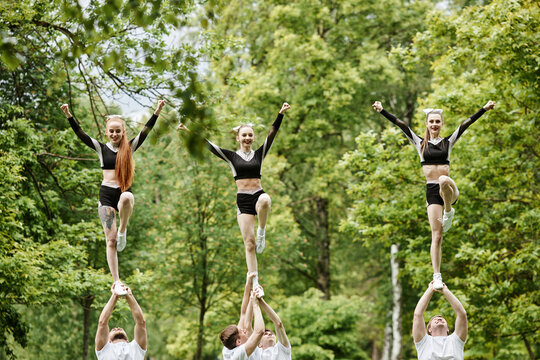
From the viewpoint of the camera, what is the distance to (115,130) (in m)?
7.21

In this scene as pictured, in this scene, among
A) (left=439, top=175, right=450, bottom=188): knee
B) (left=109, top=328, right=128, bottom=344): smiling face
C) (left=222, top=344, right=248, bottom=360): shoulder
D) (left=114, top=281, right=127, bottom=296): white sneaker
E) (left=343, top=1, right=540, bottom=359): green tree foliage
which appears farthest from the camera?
(left=343, top=1, right=540, bottom=359): green tree foliage

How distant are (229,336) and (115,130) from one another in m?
2.51

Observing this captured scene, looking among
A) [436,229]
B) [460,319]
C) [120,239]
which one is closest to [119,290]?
[120,239]

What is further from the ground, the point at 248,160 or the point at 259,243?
the point at 248,160

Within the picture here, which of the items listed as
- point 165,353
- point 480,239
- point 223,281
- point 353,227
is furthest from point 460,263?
point 165,353

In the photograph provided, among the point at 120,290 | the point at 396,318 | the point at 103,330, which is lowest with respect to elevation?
the point at 396,318

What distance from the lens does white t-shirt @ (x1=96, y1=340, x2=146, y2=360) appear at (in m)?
6.45

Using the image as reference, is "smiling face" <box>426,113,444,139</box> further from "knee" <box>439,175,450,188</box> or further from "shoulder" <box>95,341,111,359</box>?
"shoulder" <box>95,341,111,359</box>

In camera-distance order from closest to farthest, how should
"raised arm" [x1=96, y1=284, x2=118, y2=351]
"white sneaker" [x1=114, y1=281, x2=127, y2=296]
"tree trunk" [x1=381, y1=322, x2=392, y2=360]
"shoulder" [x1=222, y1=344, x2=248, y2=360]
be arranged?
"raised arm" [x1=96, y1=284, x2=118, y2=351] → "shoulder" [x1=222, y1=344, x2=248, y2=360] → "white sneaker" [x1=114, y1=281, x2=127, y2=296] → "tree trunk" [x1=381, y1=322, x2=392, y2=360]

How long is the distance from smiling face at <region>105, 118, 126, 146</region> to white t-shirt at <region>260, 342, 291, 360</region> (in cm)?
276

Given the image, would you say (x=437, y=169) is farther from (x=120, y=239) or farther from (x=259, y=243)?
(x=120, y=239)

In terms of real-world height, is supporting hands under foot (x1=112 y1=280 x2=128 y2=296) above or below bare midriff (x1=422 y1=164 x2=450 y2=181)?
below

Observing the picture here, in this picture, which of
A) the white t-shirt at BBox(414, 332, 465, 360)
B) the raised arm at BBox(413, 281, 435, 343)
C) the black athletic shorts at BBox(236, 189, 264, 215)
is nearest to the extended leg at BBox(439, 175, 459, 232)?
the raised arm at BBox(413, 281, 435, 343)

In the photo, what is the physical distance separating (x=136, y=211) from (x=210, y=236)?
2.09m
